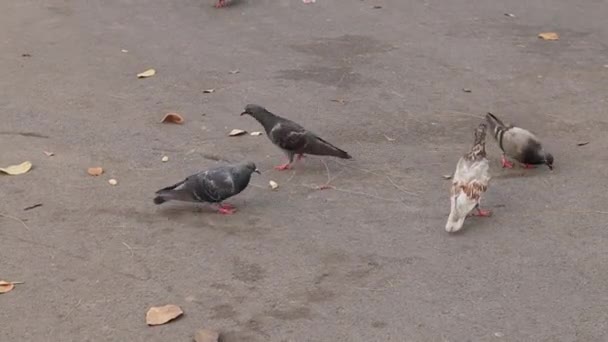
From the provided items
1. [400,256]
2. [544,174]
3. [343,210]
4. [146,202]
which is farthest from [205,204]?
[544,174]

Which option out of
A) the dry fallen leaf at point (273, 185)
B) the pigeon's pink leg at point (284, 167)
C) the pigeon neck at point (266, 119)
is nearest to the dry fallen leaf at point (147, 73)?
the pigeon neck at point (266, 119)

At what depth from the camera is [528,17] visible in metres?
10.3

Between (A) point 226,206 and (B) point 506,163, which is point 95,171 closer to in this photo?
(A) point 226,206

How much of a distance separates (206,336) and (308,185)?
76.2 inches

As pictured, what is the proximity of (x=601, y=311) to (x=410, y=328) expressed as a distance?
90 cm

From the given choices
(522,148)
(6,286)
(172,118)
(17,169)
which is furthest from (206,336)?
(172,118)

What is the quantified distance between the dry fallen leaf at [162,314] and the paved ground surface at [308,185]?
43mm

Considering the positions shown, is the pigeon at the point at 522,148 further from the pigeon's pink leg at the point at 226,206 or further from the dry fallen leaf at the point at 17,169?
the dry fallen leaf at the point at 17,169

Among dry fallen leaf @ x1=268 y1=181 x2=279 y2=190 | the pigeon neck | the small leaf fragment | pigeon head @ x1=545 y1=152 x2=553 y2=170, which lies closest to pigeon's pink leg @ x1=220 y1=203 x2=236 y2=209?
dry fallen leaf @ x1=268 y1=181 x2=279 y2=190

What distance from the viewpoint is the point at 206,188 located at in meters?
5.17

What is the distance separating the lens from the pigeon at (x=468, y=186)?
5004 mm

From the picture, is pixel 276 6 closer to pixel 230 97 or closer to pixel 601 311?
pixel 230 97

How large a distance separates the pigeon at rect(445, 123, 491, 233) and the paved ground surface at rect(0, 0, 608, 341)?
0.11 metres

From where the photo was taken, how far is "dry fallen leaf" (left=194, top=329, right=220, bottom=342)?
→ 12.9ft
